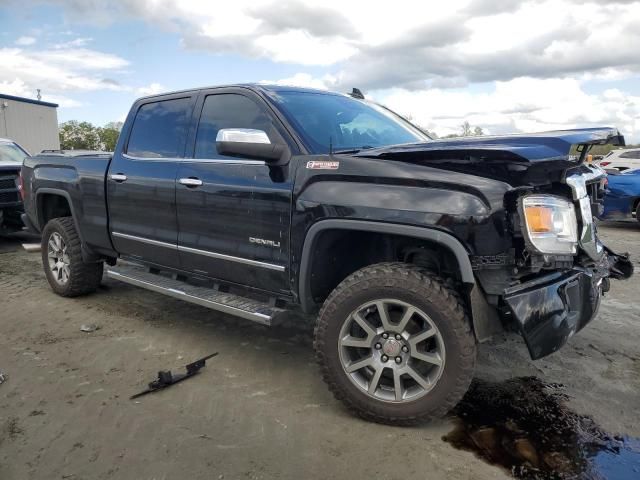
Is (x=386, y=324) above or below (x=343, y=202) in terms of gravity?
below

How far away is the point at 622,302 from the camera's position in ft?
17.8

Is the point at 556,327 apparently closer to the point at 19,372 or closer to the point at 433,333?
the point at 433,333

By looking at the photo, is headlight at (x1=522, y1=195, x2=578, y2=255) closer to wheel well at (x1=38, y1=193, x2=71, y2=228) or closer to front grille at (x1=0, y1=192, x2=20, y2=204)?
wheel well at (x1=38, y1=193, x2=71, y2=228)

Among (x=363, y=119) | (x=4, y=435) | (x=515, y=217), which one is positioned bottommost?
(x=4, y=435)

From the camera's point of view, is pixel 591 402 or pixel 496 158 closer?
pixel 496 158

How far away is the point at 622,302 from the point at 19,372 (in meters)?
5.50

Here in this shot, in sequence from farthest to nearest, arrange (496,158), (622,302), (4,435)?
(622,302)
(4,435)
(496,158)

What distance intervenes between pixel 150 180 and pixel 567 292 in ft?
10.5

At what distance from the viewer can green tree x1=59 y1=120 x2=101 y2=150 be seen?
131ft

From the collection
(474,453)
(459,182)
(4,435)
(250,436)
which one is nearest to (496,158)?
(459,182)

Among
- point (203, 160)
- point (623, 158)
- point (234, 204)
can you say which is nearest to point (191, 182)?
point (203, 160)

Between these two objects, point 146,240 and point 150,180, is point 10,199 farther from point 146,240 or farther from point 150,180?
point 150,180

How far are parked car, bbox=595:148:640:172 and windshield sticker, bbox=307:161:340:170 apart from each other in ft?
48.2

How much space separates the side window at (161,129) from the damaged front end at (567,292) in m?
2.79
